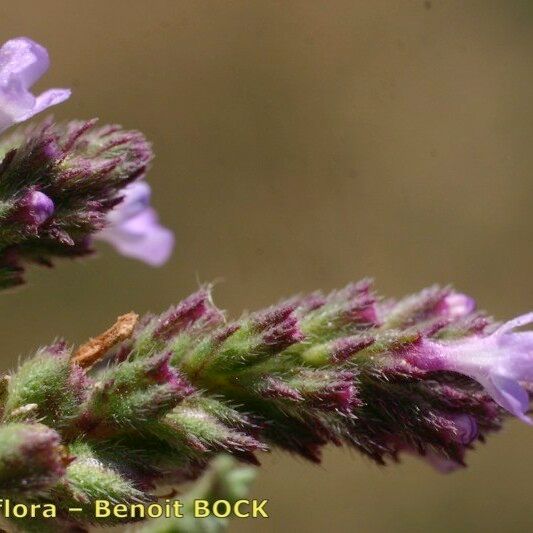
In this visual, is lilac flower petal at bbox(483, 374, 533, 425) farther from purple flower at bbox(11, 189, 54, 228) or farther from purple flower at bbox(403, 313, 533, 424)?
purple flower at bbox(11, 189, 54, 228)

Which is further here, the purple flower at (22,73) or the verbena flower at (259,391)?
the purple flower at (22,73)

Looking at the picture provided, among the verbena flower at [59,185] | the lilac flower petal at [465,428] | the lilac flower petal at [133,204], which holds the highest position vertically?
the lilac flower petal at [133,204]

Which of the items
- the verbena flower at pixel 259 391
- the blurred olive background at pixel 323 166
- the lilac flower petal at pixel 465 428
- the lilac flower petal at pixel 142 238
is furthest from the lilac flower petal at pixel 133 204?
the blurred olive background at pixel 323 166

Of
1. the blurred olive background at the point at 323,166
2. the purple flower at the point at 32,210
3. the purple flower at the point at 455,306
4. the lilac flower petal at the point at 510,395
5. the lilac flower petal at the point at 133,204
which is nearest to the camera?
the lilac flower petal at the point at 510,395

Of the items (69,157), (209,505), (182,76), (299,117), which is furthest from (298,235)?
(209,505)

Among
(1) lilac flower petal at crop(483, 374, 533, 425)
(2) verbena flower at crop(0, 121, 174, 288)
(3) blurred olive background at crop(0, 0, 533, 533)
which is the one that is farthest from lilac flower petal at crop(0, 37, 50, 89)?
(3) blurred olive background at crop(0, 0, 533, 533)

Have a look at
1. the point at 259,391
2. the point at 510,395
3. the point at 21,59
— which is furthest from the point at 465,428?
the point at 21,59

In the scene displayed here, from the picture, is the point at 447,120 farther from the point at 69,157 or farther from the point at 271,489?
the point at 69,157

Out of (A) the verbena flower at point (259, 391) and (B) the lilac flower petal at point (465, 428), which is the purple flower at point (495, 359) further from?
(B) the lilac flower petal at point (465, 428)
